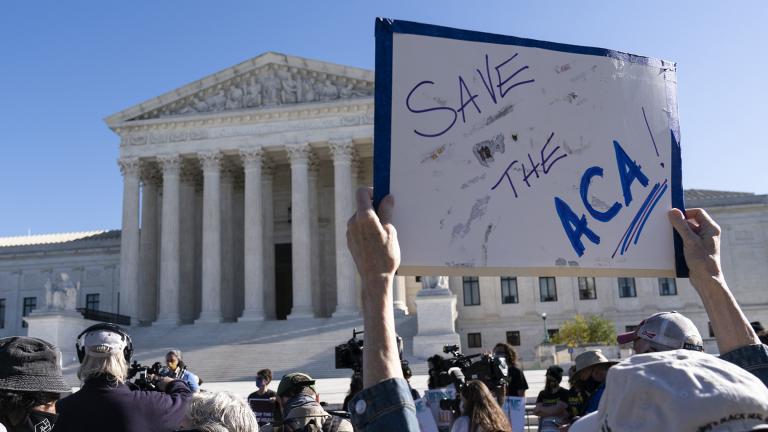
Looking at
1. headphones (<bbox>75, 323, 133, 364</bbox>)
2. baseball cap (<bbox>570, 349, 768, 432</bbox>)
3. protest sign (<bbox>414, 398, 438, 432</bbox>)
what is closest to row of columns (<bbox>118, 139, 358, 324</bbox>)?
protest sign (<bbox>414, 398, 438, 432</bbox>)

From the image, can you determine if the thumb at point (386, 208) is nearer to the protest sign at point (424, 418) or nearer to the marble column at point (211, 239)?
the protest sign at point (424, 418)

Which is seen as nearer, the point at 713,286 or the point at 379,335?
the point at 379,335

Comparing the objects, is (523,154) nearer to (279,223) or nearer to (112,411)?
(112,411)

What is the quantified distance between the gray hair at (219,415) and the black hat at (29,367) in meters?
0.80

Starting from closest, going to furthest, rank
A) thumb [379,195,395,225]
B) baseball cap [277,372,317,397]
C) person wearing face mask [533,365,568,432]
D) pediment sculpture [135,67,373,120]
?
thumb [379,195,395,225] → baseball cap [277,372,317,397] → person wearing face mask [533,365,568,432] → pediment sculpture [135,67,373,120]

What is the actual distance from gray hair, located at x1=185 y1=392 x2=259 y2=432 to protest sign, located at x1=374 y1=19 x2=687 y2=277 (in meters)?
0.94

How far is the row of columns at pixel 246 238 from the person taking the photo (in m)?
39.2

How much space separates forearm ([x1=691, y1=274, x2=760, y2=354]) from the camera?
2723 mm

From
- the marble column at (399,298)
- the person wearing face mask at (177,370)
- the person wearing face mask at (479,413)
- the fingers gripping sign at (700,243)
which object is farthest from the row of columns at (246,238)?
the fingers gripping sign at (700,243)

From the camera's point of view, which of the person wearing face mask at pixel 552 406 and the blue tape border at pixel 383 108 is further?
the person wearing face mask at pixel 552 406

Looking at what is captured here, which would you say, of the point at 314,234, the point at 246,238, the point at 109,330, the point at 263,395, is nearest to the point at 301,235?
the point at 314,234

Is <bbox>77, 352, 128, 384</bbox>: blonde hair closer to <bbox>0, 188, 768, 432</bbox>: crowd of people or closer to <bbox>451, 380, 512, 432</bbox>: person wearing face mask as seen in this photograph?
<bbox>0, 188, 768, 432</bbox>: crowd of people

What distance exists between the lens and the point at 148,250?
4247 centimetres

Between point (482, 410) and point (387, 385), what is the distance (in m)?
2.98
